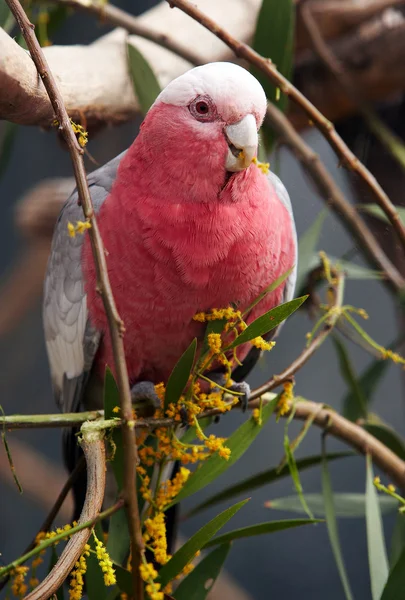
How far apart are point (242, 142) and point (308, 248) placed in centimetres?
35

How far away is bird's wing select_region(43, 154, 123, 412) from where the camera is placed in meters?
0.83

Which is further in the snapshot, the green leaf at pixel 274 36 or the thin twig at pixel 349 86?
the thin twig at pixel 349 86

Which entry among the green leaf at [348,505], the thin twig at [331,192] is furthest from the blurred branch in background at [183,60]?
the green leaf at [348,505]

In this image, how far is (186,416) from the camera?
0.70 m

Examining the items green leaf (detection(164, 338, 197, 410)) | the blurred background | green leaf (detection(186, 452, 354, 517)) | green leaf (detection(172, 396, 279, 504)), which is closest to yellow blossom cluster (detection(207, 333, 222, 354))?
green leaf (detection(164, 338, 197, 410))

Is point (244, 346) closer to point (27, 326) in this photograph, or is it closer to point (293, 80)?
point (293, 80)

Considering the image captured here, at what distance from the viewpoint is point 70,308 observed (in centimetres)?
87

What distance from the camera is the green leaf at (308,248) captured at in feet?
3.15

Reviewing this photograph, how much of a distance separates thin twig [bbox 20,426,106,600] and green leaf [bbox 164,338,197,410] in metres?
0.10

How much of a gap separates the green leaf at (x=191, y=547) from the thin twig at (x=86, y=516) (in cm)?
12

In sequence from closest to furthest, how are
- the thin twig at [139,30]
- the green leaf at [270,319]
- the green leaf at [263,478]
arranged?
the green leaf at [270,319] < the green leaf at [263,478] < the thin twig at [139,30]

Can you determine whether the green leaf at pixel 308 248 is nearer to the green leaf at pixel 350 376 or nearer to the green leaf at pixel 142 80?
the green leaf at pixel 350 376

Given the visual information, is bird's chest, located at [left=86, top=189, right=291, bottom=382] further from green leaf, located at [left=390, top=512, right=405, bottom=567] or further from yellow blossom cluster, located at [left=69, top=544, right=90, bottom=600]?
green leaf, located at [left=390, top=512, right=405, bottom=567]

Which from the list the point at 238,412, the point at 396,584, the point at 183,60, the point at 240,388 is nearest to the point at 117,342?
the point at 240,388
